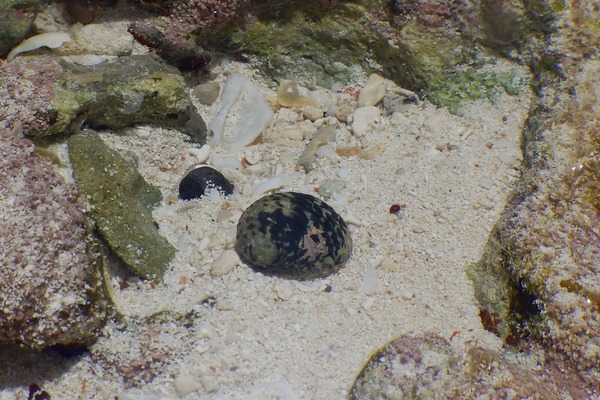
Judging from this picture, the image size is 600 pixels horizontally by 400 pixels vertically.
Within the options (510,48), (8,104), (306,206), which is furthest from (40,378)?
(510,48)

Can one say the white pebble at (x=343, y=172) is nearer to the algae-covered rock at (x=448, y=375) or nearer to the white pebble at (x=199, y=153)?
the white pebble at (x=199, y=153)

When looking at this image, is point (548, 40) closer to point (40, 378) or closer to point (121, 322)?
point (121, 322)

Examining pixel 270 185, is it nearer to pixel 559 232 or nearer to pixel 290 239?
pixel 290 239

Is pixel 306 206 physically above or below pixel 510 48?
below

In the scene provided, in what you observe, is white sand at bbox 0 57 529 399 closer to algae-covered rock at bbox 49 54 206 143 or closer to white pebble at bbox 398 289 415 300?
white pebble at bbox 398 289 415 300

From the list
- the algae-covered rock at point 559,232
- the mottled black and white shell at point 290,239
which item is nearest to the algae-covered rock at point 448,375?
the algae-covered rock at point 559,232

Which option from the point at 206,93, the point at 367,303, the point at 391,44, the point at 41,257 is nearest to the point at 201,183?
the point at 206,93

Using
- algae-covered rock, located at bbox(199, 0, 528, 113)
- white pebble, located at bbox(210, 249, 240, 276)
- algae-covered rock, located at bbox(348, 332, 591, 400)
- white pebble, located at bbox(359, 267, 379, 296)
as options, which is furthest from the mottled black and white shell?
algae-covered rock, located at bbox(199, 0, 528, 113)
